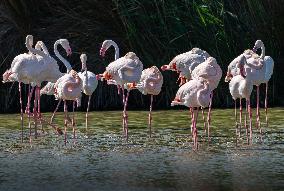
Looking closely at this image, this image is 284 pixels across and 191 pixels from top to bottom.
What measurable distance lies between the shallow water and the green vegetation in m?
3.64

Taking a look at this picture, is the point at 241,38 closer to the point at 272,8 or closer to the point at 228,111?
the point at 272,8

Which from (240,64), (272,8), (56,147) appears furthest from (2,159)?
(272,8)

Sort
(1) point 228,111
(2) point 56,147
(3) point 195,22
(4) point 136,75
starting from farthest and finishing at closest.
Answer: (3) point 195,22, (1) point 228,111, (4) point 136,75, (2) point 56,147

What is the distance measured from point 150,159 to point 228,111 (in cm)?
580

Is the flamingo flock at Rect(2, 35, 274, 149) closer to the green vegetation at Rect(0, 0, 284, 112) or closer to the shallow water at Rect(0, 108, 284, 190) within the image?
the shallow water at Rect(0, 108, 284, 190)

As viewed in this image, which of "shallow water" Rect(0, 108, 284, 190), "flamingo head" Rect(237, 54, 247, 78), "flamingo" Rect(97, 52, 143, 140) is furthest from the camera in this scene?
"flamingo" Rect(97, 52, 143, 140)

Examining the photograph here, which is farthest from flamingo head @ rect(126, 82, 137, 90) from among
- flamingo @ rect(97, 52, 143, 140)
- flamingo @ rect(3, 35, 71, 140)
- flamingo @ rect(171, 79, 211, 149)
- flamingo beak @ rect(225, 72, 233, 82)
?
flamingo @ rect(171, 79, 211, 149)

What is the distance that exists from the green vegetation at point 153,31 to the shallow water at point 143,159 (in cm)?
364

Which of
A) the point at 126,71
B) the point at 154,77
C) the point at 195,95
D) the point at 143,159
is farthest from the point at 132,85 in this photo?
the point at 143,159

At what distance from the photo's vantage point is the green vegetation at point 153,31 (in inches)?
652

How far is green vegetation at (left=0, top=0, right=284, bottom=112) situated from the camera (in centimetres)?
1656

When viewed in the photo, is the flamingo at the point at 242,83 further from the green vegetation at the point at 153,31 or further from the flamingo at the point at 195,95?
the green vegetation at the point at 153,31

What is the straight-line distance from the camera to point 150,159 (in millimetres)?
9367

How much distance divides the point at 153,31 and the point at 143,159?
7.68m
